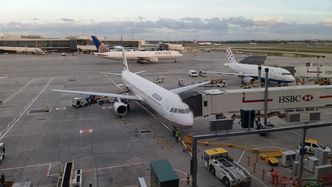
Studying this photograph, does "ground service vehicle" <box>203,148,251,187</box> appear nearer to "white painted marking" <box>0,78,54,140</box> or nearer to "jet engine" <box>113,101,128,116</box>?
"jet engine" <box>113,101,128,116</box>

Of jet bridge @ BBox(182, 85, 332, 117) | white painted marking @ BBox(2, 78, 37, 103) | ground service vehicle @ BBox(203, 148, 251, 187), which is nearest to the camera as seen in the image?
ground service vehicle @ BBox(203, 148, 251, 187)

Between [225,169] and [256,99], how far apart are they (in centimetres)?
1362

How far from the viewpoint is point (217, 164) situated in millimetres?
24172

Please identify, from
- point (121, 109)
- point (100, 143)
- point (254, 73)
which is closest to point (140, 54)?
point (254, 73)

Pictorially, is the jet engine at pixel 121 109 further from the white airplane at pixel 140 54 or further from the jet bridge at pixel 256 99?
the white airplane at pixel 140 54

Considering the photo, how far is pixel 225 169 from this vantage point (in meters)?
23.2

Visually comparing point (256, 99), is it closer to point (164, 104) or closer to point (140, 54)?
point (164, 104)

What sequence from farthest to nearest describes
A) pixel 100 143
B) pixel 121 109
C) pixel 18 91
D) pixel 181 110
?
pixel 18 91 → pixel 121 109 → pixel 100 143 → pixel 181 110

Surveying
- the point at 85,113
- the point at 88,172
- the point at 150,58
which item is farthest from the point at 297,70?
the point at 150,58

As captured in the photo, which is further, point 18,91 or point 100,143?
point 18,91

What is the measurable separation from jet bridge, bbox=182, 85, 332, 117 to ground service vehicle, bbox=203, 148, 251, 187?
8.87m

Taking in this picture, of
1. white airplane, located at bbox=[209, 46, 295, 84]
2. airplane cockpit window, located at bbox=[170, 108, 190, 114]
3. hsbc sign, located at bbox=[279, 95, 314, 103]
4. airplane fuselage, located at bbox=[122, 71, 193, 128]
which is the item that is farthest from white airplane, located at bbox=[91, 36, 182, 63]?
airplane cockpit window, located at bbox=[170, 108, 190, 114]

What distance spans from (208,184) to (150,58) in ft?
340

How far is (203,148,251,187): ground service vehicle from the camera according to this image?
22.0 m
